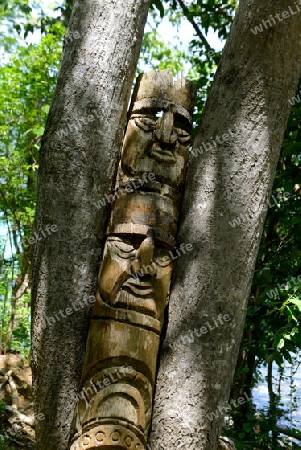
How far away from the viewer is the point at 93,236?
2.35 metres

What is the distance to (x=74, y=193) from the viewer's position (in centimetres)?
228

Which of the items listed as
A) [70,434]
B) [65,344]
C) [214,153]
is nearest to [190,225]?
[214,153]

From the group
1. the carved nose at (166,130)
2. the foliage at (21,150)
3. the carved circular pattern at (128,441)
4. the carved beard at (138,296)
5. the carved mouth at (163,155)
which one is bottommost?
the carved circular pattern at (128,441)

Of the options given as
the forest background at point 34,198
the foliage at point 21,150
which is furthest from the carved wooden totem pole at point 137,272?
the foliage at point 21,150

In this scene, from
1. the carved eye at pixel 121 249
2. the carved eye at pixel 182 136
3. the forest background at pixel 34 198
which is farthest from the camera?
the forest background at pixel 34 198

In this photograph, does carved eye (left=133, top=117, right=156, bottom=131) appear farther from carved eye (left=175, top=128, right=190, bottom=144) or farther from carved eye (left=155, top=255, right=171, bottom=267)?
carved eye (left=155, top=255, right=171, bottom=267)

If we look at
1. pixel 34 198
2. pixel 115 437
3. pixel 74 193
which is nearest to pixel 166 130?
pixel 74 193

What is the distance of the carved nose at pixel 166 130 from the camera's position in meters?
2.70

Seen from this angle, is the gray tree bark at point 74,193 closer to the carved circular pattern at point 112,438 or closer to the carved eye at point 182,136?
the carved circular pattern at point 112,438

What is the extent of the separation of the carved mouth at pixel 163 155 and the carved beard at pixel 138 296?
658 mm

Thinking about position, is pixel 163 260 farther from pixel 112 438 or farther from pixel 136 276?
pixel 112 438

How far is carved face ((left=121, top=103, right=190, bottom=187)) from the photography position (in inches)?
103

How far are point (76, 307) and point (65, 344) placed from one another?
0.17 metres

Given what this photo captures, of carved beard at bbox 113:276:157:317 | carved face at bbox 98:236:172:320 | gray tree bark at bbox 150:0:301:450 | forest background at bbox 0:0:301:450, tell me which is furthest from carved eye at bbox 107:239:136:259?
forest background at bbox 0:0:301:450
